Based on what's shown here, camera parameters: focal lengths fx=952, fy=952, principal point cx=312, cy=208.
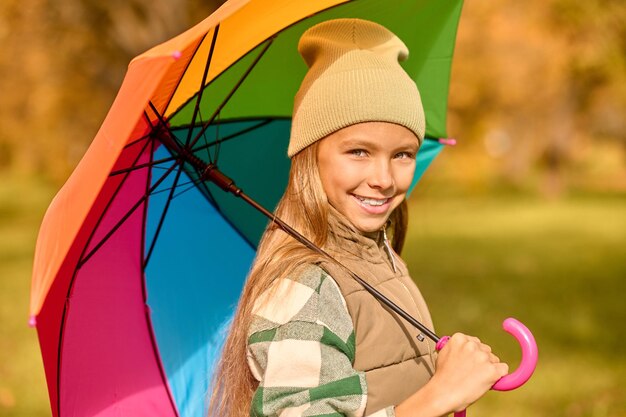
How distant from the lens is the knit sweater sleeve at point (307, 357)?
235cm

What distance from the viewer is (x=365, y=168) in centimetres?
266

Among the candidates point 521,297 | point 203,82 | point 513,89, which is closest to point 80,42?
point 521,297

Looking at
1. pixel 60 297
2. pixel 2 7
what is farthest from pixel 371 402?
pixel 2 7

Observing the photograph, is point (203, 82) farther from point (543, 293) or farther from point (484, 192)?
point (484, 192)

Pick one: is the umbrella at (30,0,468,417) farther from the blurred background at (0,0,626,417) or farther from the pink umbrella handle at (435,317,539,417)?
the blurred background at (0,0,626,417)

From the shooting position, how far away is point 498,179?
3381 centimetres

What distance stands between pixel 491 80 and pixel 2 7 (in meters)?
15.4

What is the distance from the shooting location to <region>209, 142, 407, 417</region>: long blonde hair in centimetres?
258

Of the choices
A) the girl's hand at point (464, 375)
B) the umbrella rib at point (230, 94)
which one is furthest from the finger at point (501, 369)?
the umbrella rib at point (230, 94)

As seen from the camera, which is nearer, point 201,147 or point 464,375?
point 464,375

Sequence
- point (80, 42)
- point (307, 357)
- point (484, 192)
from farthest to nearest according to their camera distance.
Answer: point (484, 192) → point (80, 42) → point (307, 357)

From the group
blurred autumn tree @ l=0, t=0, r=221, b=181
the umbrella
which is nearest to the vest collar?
the umbrella

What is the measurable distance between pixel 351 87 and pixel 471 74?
71.7 ft

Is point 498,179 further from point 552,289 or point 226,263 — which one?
point 226,263
